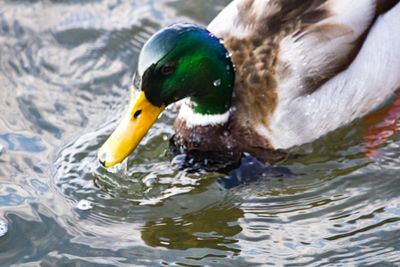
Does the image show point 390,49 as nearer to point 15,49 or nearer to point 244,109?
point 244,109

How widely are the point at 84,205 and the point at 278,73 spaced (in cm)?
155

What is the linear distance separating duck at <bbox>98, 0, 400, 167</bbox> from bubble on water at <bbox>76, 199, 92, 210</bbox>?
80 cm

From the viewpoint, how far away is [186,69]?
4.11 meters

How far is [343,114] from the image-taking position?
4.65 meters

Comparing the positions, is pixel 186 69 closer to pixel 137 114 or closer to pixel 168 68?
pixel 168 68

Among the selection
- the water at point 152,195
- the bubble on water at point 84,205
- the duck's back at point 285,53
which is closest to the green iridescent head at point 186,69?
the duck's back at point 285,53

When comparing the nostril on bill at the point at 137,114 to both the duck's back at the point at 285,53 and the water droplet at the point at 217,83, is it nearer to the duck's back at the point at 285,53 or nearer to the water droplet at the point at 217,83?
the water droplet at the point at 217,83

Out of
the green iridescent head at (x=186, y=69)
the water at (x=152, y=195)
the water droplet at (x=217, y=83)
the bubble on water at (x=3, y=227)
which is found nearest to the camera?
the green iridescent head at (x=186, y=69)

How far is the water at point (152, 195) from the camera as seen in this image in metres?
4.02

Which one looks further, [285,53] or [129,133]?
[285,53]

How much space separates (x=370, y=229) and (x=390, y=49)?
139 centimetres

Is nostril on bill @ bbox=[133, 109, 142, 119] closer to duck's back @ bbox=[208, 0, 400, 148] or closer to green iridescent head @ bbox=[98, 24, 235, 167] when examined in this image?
green iridescent head @ bbox=[98, 24, 235, 167]

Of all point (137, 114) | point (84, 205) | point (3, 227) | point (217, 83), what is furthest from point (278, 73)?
point (3, 227)

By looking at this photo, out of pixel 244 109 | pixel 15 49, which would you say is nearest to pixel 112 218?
pixel 244 109
